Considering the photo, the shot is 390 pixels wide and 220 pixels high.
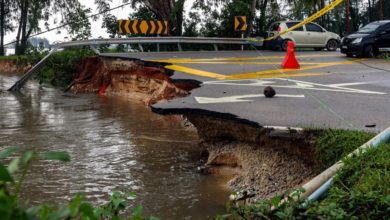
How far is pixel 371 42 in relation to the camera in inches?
757

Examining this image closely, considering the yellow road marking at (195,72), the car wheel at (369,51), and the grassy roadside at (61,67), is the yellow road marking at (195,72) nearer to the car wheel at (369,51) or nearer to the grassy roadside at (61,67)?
the grassy roadside at (61,67)

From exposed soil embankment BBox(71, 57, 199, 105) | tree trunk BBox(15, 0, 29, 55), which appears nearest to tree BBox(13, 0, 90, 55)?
tree trunk BBox(15, 0, 29, 55)

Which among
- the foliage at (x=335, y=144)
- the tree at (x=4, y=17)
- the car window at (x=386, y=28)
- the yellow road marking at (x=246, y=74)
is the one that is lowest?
the foliage at (x=335, y=144)

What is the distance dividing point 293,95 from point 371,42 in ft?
37.1

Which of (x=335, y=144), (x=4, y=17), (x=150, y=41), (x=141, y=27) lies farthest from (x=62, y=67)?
(x=4, y=17)

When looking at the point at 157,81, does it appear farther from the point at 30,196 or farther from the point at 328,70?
the point at 30,196

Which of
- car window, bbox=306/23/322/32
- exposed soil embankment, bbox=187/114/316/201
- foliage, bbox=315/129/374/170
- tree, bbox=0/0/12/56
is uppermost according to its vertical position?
tree, bbox=0/0/12/56

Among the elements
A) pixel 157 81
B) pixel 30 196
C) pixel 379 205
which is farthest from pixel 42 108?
pixel 379 205

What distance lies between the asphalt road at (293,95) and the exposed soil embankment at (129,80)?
45cm

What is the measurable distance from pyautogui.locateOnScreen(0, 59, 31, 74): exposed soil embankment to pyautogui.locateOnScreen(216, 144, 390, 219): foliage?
30.9 m

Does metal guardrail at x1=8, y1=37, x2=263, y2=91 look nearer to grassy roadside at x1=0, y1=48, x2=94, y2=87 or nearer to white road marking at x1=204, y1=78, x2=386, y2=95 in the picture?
grassy roadside at x1=0, y1=48, x2=94, y2=87

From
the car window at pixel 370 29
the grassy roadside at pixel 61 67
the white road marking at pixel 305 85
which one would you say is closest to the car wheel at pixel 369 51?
the car window at pixel 370 29

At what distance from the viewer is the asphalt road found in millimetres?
6859

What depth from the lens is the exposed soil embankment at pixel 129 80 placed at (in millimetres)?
13298
